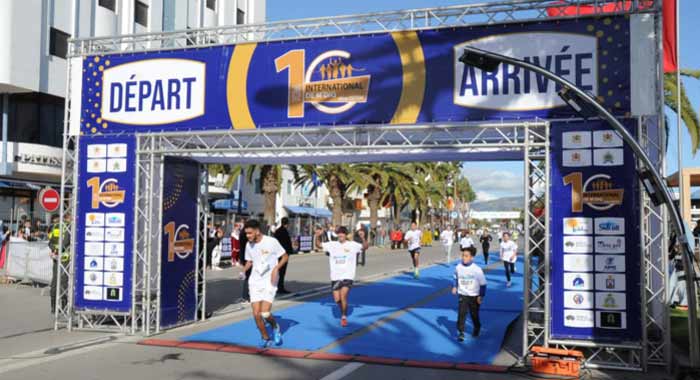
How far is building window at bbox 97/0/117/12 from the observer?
116 feet

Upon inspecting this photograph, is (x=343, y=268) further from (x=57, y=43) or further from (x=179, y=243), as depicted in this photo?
(x=57, y=43)

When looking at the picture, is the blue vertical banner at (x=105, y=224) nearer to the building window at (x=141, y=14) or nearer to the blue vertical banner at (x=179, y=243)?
the blue vertical banner at (x=179, y=243)

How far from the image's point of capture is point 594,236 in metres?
9.32

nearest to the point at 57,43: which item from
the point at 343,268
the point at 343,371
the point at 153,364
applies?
the point at 343,268

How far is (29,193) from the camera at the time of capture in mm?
33219

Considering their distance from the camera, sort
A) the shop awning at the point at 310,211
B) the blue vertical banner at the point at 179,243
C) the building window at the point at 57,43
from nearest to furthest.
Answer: the blue vertical banner at the point at 179,243, the building window at the point at 57,43, the shop awning at the point at 310,211

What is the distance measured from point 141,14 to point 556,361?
34.5m

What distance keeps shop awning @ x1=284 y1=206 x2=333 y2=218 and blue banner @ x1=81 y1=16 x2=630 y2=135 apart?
48.0 m

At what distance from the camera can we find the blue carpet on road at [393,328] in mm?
10203

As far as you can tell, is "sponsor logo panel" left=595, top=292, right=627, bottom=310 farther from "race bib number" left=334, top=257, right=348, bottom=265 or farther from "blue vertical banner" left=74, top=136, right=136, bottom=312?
"blue vertical banner" left=74, top=136, right=136, bottom=312

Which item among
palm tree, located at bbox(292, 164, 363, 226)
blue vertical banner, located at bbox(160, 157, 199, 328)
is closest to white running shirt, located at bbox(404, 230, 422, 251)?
blue vertical banner, located at bbox(160, 157, 199, 328)

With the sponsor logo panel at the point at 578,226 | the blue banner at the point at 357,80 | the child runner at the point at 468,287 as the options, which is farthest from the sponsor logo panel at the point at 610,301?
the blue banner at the point at 357,80

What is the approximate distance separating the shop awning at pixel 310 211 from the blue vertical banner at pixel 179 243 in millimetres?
47201

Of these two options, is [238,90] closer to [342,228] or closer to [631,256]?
[342,228]
